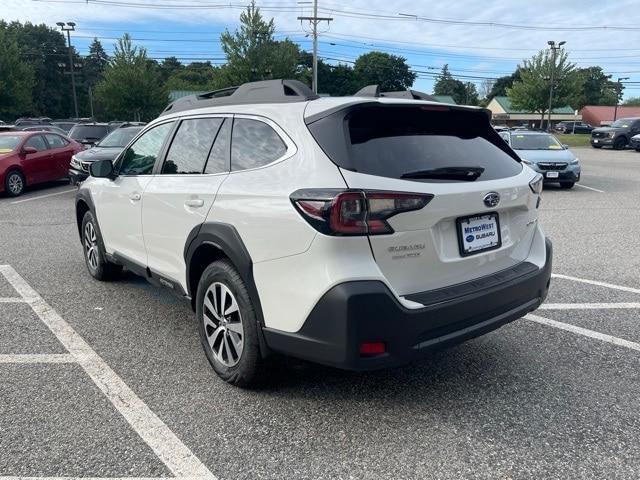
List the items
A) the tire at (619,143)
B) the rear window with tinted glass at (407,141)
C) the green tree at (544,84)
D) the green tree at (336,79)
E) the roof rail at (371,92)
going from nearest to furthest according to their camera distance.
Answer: the rear window with tinted glass at (407,141) → the roof rail at (371,92) → the tire at (619,143) → the green tree at (544,84) → the green tree at (336,79)

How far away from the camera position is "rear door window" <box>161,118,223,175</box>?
3658mm

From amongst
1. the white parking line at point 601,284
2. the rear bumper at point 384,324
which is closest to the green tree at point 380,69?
→ the white parking line at point 601,284

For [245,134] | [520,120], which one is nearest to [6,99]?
[245,134]

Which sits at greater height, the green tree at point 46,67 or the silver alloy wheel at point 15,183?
the green tree at point 46,67

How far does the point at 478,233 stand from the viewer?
300cm

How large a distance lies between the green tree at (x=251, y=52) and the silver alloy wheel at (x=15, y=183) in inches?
879

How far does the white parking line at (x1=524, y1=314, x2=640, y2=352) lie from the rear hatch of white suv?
47.8 inches

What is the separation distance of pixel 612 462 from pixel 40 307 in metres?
4.57

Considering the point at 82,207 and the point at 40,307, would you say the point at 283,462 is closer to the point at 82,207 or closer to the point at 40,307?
the point at 40,307

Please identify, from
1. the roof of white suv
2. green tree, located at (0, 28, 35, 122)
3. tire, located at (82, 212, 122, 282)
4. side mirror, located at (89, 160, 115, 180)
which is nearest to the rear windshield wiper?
the roof of white suv

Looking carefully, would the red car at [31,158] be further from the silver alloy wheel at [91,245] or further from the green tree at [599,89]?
the green tree at [599,89]

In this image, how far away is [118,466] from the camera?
2.59m

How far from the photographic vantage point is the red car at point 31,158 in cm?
1279

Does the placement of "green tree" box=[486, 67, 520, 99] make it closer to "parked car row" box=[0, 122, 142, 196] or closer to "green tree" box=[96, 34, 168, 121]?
"green tree" box=[96, 34, 168, 121]
